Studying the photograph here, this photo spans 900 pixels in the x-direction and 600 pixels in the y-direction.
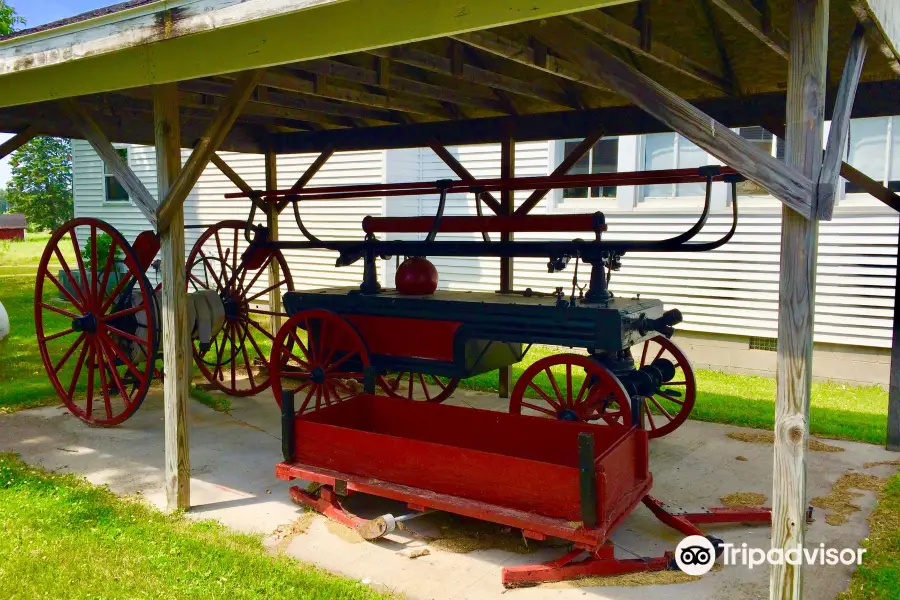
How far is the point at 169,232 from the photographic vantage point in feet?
14.6

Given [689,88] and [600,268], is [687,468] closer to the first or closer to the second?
[600,268]

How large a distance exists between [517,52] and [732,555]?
2966 millimetres

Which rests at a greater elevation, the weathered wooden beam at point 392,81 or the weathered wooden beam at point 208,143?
the weathered wooden beam at point 392,81

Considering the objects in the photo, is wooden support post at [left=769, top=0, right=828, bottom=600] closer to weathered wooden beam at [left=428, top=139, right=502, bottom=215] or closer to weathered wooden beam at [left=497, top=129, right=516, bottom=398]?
weathered wooden beam at [left=497, top=129, right=516, bottom=398]

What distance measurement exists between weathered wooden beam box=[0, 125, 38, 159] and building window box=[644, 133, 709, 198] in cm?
645

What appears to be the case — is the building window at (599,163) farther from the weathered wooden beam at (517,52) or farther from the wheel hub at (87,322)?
the wheel hub at (87,322)

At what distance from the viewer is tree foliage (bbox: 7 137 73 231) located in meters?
39.4

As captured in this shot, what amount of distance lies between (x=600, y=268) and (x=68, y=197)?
41.1 metres

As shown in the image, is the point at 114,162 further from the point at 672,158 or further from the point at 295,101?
the point at 672,158

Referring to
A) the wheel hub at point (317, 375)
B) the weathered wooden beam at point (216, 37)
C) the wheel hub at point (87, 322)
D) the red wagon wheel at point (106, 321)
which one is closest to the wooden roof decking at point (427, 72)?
the weathered wooden beam at point (216, 37)

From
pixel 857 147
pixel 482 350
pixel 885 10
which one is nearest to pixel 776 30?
pixel 885 10

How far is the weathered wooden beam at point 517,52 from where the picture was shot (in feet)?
12.6

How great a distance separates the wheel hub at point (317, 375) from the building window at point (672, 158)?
4957 mm

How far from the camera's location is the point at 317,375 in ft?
19.6
